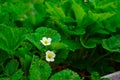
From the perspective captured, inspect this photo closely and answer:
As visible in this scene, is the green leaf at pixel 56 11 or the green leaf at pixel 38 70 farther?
the green leaf at pixel 56 11

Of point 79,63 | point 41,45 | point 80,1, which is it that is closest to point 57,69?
point 79,63

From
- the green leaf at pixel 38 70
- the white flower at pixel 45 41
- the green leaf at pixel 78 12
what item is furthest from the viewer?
the green leaf at pixel 78 12

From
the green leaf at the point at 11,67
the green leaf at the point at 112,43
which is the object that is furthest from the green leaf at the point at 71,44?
the green leaf at the point at 11,67

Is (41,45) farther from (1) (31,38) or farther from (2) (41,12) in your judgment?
(2) (41,12)

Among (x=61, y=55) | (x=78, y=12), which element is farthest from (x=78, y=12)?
(x=61, y=55)

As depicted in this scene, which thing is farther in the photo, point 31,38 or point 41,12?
point 41,12

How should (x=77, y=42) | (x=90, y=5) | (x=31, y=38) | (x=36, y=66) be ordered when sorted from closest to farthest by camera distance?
(x=36, y=66) → (x=31, y=38) → (x=77, y=42) → (x=90, y=5)

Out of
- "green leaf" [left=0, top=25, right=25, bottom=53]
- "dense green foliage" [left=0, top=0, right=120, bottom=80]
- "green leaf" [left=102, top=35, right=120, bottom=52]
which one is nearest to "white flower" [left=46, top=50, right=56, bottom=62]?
"dense green foliage" [left=0, top=0, right=120, bottom=80]

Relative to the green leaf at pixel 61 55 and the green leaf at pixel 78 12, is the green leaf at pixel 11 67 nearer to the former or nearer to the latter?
the green leaf at pixel 61 55
